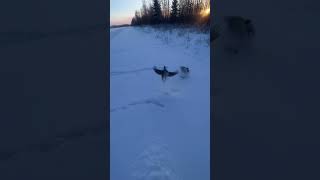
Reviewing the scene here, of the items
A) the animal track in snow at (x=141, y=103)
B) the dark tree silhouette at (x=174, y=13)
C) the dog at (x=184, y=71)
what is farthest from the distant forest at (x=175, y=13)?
the animal track in snow at (x=141, y=103)

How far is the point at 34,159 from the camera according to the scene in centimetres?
76

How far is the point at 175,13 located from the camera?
1557 millimetres

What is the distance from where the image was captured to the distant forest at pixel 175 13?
138 cm

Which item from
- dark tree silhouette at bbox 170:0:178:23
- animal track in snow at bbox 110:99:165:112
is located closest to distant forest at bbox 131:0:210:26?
dark tree silhouette at bbox 170:0:178:23

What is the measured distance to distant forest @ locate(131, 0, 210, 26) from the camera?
1381 millimetres

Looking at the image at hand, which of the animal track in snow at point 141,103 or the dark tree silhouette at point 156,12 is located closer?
the animal track in snow at point 141,103

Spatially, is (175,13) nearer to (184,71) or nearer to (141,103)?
(184,71)
